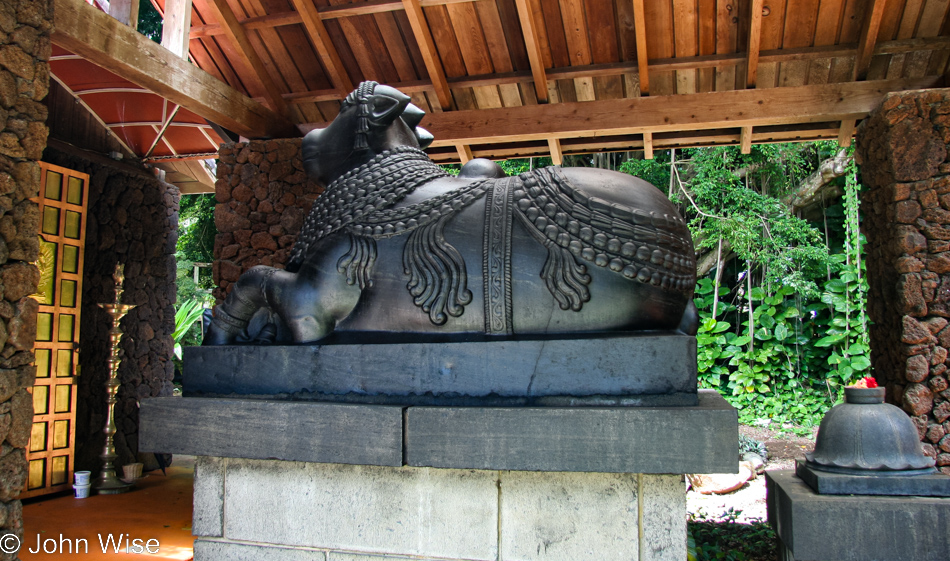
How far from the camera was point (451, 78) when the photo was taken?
4.87 meters

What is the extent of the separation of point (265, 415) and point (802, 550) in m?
1.33

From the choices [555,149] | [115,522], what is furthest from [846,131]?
[115,522]

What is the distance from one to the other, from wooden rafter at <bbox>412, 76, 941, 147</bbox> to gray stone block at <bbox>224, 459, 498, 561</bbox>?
12.0 feet

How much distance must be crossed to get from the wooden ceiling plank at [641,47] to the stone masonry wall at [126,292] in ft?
15.2

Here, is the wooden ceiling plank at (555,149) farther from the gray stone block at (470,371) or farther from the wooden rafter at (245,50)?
the gray stone block at (470,371)

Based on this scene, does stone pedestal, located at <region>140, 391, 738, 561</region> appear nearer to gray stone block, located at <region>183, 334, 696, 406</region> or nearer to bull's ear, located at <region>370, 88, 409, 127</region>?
gray stone block, located at <region>183, 334, 696, 406</region>

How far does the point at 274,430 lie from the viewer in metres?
1.59

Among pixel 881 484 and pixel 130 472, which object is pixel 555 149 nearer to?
pixel 881 484

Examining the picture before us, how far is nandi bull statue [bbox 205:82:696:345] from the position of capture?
156 centimetres

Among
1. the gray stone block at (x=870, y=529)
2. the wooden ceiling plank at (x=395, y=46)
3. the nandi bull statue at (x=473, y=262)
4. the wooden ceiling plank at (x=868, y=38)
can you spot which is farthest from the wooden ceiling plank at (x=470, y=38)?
the gray stone block at (x=870, y=529)

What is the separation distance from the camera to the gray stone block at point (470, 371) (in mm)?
1462

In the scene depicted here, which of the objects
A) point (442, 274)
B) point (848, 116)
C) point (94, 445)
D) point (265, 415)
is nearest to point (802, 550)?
point (442, 274)

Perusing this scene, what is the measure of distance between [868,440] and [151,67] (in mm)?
3984

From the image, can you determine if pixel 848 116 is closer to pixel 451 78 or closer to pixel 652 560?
pixel 451 78
